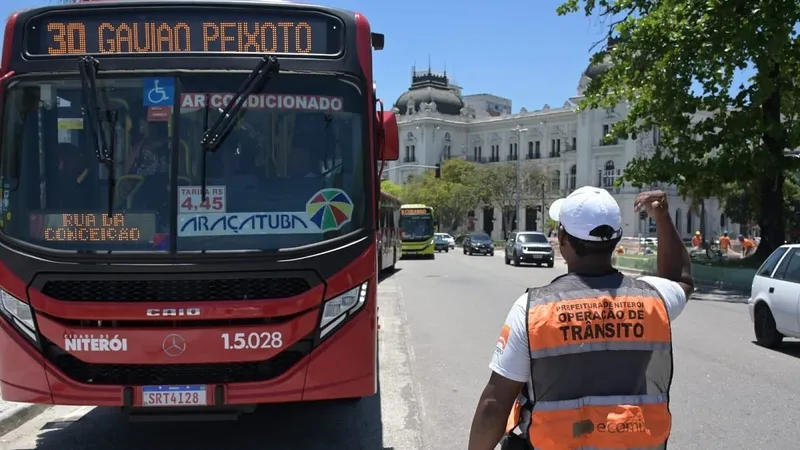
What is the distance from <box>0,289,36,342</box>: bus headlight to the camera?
5.00 metres

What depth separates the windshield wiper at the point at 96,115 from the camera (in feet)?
16.7

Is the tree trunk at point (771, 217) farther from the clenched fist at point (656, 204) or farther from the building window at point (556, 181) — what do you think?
the building window at point (556, 181)

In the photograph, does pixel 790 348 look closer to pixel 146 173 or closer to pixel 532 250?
pixel 146 173

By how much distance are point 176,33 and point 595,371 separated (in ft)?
13.3

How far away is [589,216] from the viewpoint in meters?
2.69

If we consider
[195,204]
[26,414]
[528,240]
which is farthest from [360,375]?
[528,240]

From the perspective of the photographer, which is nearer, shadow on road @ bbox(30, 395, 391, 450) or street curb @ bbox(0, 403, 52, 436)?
shadow on road @ bbox(30, 395, 391, 450)

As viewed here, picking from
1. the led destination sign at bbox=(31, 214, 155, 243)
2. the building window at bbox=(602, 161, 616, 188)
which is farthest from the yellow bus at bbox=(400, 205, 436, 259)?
the building window at bbox=(602, 161, 616, 188)

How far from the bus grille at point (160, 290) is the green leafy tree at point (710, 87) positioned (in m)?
19.8

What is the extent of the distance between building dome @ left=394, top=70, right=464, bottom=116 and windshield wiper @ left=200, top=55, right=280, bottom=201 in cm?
10908

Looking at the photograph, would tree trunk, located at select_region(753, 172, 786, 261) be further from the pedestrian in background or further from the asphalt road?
the pedestrian in background

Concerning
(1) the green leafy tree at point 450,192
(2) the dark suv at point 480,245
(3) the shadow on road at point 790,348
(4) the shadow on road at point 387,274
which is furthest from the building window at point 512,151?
(3) the shadow on road at point 790,348

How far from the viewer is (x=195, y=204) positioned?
518cm

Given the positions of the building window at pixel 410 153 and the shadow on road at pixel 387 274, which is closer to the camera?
the shadow on road at pixel 387 274
